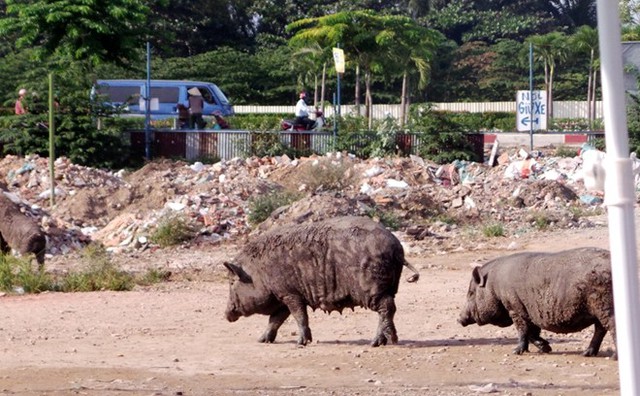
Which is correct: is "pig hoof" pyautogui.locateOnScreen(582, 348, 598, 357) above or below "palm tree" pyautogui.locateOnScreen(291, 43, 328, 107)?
below

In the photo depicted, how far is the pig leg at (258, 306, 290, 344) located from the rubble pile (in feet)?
22.7

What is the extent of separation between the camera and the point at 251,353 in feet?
34.0

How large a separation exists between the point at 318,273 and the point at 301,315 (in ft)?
1.26

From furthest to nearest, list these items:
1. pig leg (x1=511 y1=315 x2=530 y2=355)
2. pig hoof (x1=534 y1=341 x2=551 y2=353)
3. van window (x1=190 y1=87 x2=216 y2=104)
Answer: van window (x1=190 y1=87 x2=216 y2=104), pig hoof (x1=534 y1=341 x2=551 y2=353), pig leg (x1=511 y1=315 x2=530 y2=355)

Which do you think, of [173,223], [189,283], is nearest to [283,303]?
[189,283]

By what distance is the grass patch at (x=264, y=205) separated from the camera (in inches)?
783

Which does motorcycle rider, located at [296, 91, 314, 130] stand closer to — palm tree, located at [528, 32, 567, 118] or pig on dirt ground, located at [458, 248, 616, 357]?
palm tree, located at [528, 32, 567, 118]

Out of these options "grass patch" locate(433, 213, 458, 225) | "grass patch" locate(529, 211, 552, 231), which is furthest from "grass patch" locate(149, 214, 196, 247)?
"grass patch" locate(529, 211, 552, 231)

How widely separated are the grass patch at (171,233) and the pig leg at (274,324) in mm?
8051

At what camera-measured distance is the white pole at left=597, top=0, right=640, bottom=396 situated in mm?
4281

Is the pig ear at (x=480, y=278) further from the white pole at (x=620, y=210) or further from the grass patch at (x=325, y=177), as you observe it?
the grass patch at (x=325, y=177)

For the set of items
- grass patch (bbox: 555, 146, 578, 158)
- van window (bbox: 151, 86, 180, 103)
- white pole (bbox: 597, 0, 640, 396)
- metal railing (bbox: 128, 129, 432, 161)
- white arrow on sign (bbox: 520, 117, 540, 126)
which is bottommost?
white pole (bbox: 597, 0, 640, 396)

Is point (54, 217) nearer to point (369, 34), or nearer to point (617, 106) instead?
point (617, 106)

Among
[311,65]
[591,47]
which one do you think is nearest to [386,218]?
[591,47]
